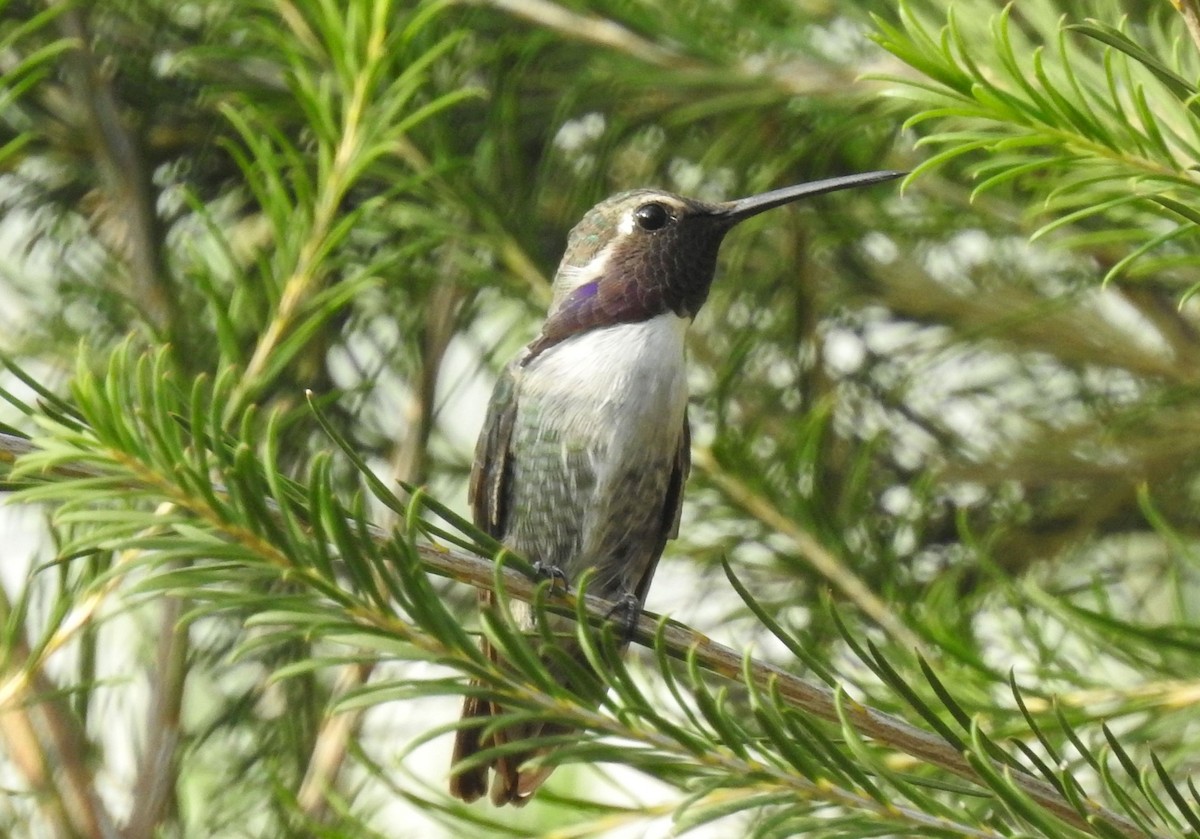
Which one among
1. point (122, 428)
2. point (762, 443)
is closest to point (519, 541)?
point (762, 443)

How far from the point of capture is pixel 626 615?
6.89 ft

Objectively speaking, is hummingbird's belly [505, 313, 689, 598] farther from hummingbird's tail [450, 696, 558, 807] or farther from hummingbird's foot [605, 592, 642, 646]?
hummingbird's tail [450, 696, 558, 807]

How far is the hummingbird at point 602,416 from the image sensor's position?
88.0 inches

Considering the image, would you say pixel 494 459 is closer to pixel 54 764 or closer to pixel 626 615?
pixel 626 615

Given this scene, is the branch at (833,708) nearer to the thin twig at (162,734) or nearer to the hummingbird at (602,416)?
the thin twig at (162,734)

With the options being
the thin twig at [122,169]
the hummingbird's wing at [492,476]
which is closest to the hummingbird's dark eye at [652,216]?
the hummingbird's wing at [492,476]

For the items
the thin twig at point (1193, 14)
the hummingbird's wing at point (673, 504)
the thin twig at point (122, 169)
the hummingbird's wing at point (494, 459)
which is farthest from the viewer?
the hummingbird's wing at point (494, 459)

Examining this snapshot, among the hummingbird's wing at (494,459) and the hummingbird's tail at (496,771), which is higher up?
the hummingbird's wing at (494,459)

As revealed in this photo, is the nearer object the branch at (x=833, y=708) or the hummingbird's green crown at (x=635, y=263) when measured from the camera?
the branch at (x=833, y=708)

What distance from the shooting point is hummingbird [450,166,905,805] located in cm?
224

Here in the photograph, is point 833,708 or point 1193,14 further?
point 833,708

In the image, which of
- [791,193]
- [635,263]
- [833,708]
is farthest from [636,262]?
[833,708]

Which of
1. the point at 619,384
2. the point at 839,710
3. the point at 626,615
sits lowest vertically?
the point at 839,710

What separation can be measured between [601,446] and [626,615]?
0.95 ft
